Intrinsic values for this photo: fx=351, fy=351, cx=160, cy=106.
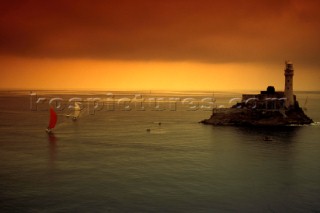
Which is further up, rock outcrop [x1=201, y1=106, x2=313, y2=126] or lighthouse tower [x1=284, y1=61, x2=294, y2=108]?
lighthouse tower [x1=284, y1=61, x2=294, y2=108]

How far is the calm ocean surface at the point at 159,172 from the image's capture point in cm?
4084

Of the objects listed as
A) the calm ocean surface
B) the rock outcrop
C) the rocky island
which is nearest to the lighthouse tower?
the rocky island

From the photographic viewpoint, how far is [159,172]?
2147 inches

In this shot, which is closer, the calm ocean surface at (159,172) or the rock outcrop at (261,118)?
the calm ocean surface at (159,172)

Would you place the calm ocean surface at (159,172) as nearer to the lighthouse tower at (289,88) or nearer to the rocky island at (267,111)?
the rocky island at (267,111)

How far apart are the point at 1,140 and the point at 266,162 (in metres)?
60.9

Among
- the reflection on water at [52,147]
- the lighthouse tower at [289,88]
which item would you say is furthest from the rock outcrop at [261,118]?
the reflection on water at [52,147]

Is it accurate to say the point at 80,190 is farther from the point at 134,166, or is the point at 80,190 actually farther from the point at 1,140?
the point at 1,140

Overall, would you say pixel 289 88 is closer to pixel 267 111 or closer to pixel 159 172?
pixel 267 111

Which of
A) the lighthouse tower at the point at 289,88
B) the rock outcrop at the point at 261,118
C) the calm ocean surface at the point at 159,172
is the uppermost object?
the lighthouse tower at the point at 289,88

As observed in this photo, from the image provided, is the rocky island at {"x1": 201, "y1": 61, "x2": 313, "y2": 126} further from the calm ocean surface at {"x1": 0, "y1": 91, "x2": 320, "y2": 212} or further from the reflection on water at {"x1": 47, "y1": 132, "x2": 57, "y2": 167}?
the reflection on water at {"x1": 47, "y1": 132, "x2": 57, "y2": 167}

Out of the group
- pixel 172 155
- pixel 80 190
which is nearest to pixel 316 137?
pixel 172 155

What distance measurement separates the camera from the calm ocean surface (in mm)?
40844

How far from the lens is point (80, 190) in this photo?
44.9 meters
